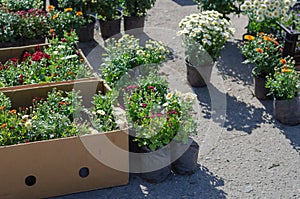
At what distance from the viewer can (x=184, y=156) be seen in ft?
14.1

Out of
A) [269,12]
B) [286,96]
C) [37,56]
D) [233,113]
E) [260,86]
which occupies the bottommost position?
[233,113]

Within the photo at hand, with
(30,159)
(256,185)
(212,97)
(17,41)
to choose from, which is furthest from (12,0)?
(256,185)

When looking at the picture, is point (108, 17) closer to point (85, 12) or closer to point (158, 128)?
point (85, 12)

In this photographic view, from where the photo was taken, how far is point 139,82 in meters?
4.74

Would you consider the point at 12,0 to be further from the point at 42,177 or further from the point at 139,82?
the point at 42,177

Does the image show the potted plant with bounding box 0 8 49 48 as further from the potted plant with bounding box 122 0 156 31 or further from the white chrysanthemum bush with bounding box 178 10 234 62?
the white chrysanthemum bush with bounding box 178 10 234 62

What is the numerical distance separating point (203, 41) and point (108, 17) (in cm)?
216

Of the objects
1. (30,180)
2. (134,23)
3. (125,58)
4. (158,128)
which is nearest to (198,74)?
(125,58)

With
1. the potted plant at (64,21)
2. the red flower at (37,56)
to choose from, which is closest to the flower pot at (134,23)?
the potted plant at (64,21)

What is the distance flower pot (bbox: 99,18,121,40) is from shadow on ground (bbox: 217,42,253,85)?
1.62 metres

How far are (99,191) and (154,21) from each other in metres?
4.58

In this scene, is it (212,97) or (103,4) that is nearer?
(212,97)

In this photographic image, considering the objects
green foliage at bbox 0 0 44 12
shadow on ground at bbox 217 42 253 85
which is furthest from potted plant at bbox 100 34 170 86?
green foliage at bbox 0 0 44 12

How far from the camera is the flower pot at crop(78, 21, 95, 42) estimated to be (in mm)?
7109
